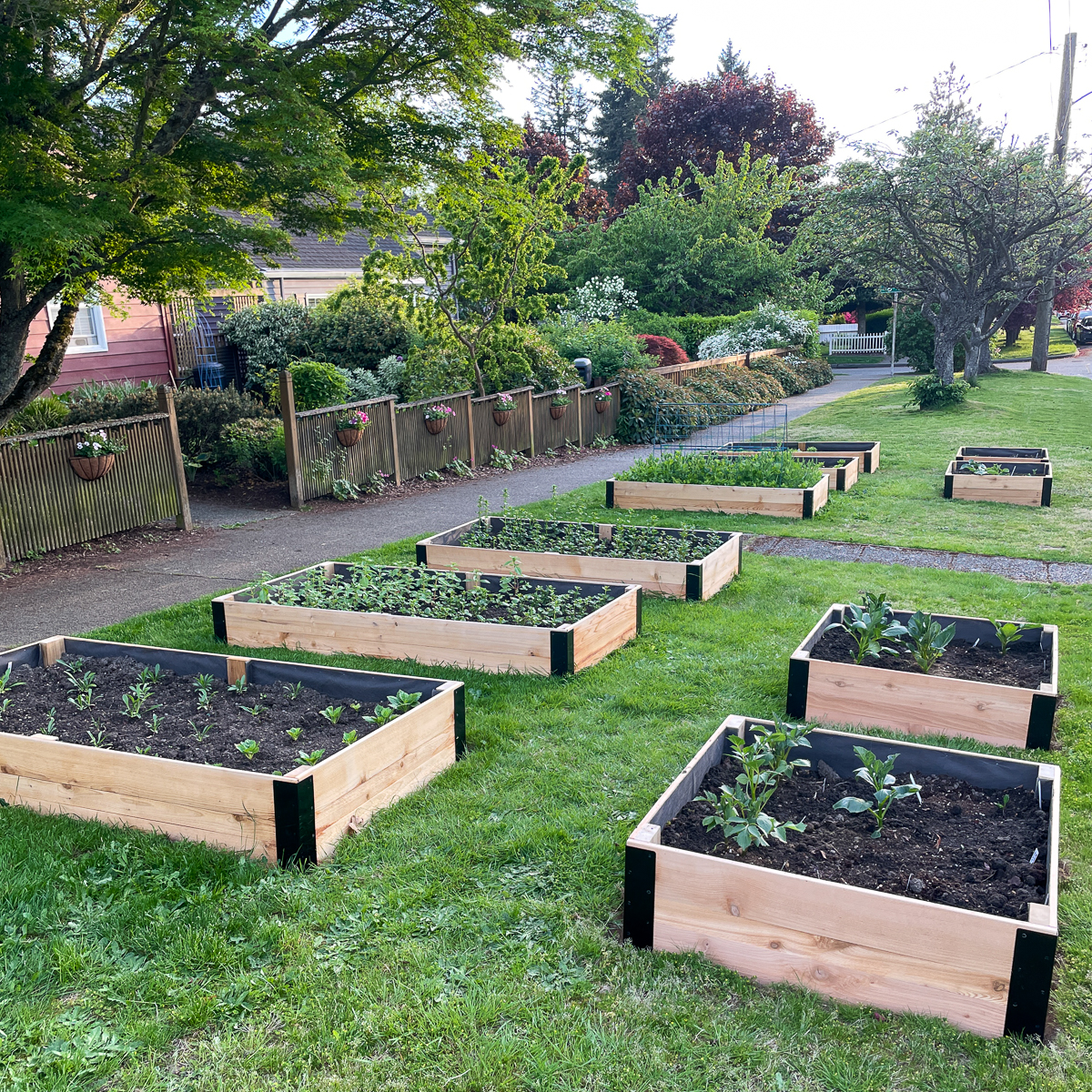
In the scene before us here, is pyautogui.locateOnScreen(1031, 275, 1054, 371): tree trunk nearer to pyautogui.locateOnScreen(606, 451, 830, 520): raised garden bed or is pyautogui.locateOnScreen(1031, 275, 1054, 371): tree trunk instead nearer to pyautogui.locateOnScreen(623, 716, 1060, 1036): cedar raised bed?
pyautogui.locateOnScreen(606, 451, 830, 520): raised garden bed

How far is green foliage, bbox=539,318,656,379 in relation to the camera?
54.9 feet

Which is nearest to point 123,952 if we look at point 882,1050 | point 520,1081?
point 520,1081

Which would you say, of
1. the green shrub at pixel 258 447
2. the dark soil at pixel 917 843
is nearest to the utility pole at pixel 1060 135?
the green shrub at pixel 258 447

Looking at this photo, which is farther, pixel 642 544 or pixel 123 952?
pixel 642 544

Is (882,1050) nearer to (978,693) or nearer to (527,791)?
(527,791)

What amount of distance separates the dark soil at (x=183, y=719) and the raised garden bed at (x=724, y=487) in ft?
19.7

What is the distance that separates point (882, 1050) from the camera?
2635 mm

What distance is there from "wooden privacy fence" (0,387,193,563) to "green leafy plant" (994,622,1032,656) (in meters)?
7.77

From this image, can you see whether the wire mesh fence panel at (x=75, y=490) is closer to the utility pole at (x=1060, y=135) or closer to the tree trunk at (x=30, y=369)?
the tree trunk at (x=30, y=369)

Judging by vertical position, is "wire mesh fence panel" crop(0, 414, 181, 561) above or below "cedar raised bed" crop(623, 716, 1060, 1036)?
above

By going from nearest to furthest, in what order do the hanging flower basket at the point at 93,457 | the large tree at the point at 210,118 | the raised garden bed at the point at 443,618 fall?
the raised garden bed at the point at 443,618
the large tree at the point at 210,118
the hanging flower basket at the point at 93,457

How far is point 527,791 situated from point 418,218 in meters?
10.0

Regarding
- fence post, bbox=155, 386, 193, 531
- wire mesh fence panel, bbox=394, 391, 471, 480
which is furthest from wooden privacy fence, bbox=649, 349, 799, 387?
fence post, bbox=155, 386, 193, 531

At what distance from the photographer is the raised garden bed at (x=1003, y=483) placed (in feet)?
32.9
